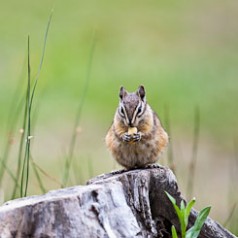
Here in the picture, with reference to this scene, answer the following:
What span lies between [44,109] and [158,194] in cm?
688

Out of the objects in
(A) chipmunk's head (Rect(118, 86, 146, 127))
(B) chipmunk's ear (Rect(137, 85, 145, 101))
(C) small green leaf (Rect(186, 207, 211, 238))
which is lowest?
(C) small green leaf (Rect(186, 207, 211, 238))

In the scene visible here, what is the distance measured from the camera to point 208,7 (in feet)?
54.4

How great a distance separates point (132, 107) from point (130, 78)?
739 centimetres

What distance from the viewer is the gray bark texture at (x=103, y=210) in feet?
14.1

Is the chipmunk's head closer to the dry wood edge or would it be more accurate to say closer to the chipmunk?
the chipmunk

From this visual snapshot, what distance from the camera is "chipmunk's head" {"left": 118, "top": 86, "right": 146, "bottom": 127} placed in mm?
5297

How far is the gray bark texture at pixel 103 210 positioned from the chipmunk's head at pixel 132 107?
445mm

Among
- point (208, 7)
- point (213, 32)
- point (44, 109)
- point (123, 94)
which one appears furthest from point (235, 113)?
point (123, 94)

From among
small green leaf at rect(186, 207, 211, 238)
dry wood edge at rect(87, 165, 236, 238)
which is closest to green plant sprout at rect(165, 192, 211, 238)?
small green leaf at rect(186, 207, 211, 238)

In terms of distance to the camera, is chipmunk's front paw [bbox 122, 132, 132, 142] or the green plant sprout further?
chipmunk's front paw [bbox 122, 132, 132, 142]

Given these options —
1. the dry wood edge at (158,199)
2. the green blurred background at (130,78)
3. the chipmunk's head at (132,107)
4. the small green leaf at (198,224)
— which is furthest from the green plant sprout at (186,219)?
the green blurred background at (130,78)

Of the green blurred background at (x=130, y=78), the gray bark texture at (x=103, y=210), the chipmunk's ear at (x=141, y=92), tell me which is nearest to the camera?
the gray bark texture at (x=103, y=210)

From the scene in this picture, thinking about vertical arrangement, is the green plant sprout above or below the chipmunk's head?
below

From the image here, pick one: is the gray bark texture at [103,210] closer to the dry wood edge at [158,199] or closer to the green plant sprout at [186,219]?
the dry wood edge at [158,199]
